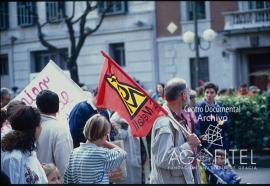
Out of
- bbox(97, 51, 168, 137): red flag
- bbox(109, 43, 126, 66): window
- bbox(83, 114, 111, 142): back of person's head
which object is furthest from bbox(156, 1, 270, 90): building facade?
bbox(83, 114, 111, 142): back of person's head

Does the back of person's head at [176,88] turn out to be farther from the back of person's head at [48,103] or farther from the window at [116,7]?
the window at [116,7]

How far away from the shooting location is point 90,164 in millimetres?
5445

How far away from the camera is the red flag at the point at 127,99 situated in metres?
5.59

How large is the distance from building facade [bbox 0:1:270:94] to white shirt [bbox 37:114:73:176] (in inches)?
840

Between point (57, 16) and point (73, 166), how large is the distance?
30.3 metres

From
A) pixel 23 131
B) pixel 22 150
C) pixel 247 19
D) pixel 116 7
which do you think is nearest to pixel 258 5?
pixel 247 19

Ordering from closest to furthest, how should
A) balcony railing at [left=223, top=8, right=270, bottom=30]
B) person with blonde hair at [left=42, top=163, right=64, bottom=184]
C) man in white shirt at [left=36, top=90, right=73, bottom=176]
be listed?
person with blonde hair at [left=42, top=163, right=64, bottom=184]
man in white shirt at [left=36, top=90, right=73, bottom=176]
balcony railing at [left=223, top=8, right=270, bottom=30]

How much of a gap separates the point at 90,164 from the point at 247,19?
24.1m

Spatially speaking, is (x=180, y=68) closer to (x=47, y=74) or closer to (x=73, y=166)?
(x=47, y=74)

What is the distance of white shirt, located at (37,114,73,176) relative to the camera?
5891mm

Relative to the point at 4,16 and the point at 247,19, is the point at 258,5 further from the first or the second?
the point at 4,16

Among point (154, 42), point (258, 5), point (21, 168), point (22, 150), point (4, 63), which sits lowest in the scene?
point (21, 168)

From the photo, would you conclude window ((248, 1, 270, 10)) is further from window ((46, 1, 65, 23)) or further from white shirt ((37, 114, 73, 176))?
white shirt ((37, 114, 73, 176))

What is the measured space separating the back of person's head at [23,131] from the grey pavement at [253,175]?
70.7 inches
